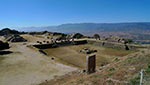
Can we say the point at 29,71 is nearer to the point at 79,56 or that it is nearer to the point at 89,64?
the point at 89,64

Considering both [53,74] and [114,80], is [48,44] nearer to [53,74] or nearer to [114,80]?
[53,74]

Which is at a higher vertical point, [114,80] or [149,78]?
[149,78]

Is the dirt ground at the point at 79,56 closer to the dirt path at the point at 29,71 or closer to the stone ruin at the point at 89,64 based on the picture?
the dirt path at the point at 29,71

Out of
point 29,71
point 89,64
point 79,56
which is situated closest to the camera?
point 89,64

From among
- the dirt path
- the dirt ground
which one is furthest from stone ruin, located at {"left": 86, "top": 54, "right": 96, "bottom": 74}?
the dirt ground

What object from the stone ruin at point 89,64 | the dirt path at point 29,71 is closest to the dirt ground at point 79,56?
the dirt path at point 29,71

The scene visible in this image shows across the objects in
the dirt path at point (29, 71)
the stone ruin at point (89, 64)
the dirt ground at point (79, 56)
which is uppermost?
the stone ruin at point (89, 64)

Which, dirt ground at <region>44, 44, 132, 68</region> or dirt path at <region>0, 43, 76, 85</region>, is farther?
dirt ground at <region>44, 44, 132, 68</region>

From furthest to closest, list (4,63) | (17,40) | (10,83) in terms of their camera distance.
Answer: (17,40), (4,63), (10,83)

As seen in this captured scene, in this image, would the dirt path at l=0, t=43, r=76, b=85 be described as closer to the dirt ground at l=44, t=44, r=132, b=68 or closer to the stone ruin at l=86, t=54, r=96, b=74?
the stone ruin at l=86, t=54, r=96, b=74

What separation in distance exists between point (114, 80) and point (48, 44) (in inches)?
894

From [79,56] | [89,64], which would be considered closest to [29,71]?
[89,64]

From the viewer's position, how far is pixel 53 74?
12.0m

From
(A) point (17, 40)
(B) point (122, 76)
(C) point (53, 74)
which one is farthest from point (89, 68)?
(A) point (17, 40)
